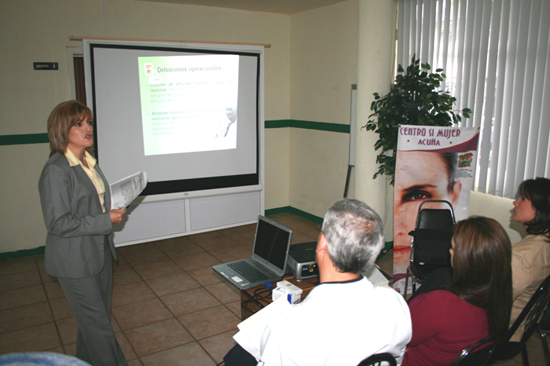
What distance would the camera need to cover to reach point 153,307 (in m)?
3.46

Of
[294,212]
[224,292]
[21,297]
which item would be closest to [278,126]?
[294,212]

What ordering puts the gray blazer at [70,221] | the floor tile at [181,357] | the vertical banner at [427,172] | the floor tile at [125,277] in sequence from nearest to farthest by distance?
the gray blazer at [70,221]
the floor tile at [181,357]
the vertical banner at [427,172]
the floor tile at [125,277]

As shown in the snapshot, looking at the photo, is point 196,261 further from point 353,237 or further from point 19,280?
point 353,237

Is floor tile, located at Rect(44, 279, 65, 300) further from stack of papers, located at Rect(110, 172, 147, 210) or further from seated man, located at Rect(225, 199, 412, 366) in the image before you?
seated man, located at Rect(225, 199, 412, 366)

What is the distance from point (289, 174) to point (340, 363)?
5142 mm

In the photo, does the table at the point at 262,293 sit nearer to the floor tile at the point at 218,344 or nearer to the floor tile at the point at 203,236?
the floor tile at the point at 218,344

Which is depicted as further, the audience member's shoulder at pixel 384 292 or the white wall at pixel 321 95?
the white wall at pixel 321 95

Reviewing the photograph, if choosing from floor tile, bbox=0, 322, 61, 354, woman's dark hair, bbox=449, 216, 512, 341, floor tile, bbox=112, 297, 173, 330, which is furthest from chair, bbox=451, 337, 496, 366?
floor tile, bbox=0, 322, 61, 354

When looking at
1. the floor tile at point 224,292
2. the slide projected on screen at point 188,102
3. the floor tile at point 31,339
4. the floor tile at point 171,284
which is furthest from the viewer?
the slide projected on screen at point 188,102

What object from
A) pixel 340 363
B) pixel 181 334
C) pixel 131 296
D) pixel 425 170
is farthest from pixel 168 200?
pixel 340 363

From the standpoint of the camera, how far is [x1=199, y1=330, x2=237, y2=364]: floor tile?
2801 mm

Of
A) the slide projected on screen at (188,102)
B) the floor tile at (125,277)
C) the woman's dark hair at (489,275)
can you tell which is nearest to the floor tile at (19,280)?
the floor tile at (125,277)

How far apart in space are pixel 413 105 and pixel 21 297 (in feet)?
12.8

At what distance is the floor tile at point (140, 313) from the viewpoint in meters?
3.21
